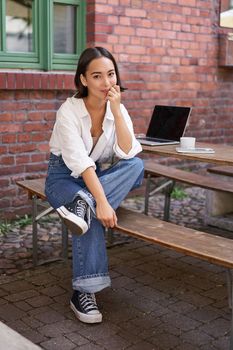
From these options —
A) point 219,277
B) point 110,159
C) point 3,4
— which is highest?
point 3,4

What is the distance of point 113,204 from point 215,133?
3753 millimetres

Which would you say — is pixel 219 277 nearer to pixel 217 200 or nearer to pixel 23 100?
pixel 217 200

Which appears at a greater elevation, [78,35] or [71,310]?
[78,35]

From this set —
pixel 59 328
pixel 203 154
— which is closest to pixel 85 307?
pixel 59 328

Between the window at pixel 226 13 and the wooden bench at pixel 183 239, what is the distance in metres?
3.75

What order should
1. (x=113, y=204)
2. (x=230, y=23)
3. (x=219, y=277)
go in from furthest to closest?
(x=230, y=23) → (x=219, y=277) → (x=113, y=204)

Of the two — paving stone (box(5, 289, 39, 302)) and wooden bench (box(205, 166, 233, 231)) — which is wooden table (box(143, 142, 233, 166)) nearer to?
wooden bench (box(205, 166, 233, 231))

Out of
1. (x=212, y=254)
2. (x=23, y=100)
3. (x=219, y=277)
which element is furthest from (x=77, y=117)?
(x=23, y=100)

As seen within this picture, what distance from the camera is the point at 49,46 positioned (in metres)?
5.07

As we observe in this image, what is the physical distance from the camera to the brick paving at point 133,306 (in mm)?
2934

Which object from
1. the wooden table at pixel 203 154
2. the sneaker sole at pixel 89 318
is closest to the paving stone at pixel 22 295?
the sneaker sole at pixel 89 318

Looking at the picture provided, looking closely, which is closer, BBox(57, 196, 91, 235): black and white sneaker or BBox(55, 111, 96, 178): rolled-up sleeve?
BBox(57, 196, 91, 235): black and white sneaker

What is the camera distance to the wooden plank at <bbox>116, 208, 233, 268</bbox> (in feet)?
9.05

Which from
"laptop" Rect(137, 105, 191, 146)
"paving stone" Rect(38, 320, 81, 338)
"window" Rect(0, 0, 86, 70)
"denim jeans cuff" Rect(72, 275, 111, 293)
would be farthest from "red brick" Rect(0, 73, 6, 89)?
"paving stone" Rect(38, 320, 81, 338)
